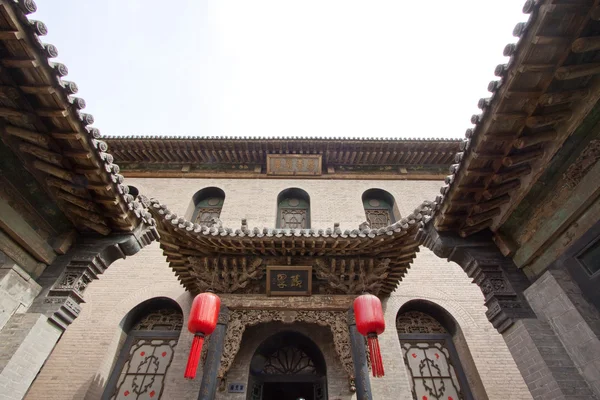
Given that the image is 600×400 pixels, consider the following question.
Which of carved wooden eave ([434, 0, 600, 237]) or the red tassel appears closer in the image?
carved wooden eave ([434, 0, 600, 237])

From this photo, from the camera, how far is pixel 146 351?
6.89 m

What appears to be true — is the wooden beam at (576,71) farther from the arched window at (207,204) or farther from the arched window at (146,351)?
the arched window at (207,204)

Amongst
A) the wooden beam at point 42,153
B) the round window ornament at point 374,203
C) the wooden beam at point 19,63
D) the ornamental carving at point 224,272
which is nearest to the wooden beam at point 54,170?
the wooden beam at point 42,153

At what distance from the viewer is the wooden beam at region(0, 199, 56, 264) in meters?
4.06

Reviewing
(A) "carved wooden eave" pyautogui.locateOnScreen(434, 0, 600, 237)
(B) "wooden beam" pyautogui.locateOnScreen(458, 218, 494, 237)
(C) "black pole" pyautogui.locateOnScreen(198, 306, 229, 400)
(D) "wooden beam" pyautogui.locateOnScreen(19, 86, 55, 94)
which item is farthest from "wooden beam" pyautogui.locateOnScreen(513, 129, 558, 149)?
(C) "black pole" pyautogui.locateOnScreen(198, 306, 229, 400)

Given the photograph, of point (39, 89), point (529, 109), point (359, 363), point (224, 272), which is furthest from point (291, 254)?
point (39, 89)

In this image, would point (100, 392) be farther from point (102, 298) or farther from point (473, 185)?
point (473, 185)

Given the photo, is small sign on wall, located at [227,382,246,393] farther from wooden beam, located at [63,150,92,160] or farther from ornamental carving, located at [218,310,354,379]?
wooden beam, located at [63,150,92,160]

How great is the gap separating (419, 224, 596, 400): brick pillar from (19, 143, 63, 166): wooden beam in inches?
212

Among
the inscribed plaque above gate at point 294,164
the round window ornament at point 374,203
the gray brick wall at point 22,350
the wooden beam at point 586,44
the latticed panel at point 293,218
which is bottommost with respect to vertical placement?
the gray brick wall at point 22,350

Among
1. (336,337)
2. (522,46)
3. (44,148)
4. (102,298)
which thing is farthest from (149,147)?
(522,46)

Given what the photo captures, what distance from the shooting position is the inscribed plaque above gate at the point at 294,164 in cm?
1039

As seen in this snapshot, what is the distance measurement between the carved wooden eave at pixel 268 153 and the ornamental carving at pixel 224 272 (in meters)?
4.78

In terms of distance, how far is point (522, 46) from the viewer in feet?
9.93
